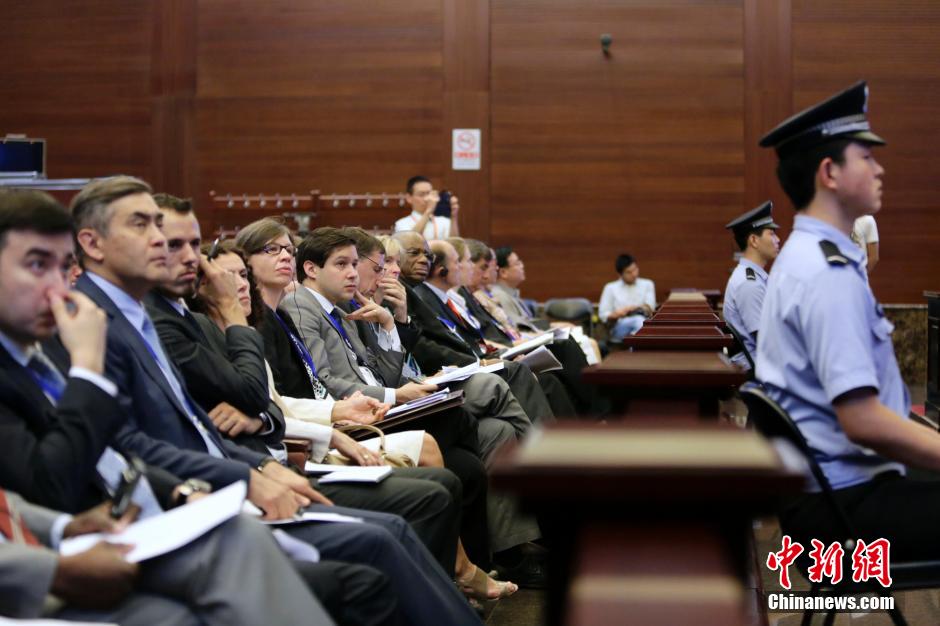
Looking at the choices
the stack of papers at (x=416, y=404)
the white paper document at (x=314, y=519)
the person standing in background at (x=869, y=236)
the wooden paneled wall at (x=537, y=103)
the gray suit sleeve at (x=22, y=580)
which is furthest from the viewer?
the wooden paneled wall at (x=537, y=103)

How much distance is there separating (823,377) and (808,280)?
0.23 metres

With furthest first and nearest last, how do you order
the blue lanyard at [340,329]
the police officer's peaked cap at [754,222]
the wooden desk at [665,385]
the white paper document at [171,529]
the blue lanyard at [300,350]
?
1. the police officer's peaked cap at [754,222]
2. the blue lanyard at [340,329]
3. the blue lanyard at [300,350]
4. the wooden desk at [665,385]
5. the white paper document at [171,529]

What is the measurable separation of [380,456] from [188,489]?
124 cm

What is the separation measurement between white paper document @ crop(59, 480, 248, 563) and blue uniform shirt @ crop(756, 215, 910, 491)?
4.17 ft

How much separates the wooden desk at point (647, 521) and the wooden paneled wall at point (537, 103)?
9366mm

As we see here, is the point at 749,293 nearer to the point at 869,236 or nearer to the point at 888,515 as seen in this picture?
the point at 888,515

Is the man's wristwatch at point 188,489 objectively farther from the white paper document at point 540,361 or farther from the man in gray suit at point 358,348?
the white paper document at point 540,361

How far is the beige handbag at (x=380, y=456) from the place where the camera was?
11.4 feet

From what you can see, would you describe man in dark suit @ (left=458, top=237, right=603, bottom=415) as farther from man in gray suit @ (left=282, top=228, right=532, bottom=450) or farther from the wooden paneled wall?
the wooden paneled wall

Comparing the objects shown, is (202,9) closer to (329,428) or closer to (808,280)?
(329,428)

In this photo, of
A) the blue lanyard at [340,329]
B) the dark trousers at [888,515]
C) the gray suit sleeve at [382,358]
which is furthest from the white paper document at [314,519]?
the gray suit sleeve at [382,358]

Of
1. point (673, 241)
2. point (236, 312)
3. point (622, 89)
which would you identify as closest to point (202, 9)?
point (622, 89)

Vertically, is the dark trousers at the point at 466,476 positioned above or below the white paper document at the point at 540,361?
below

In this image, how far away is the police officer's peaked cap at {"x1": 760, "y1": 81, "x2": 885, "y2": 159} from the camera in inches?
101
